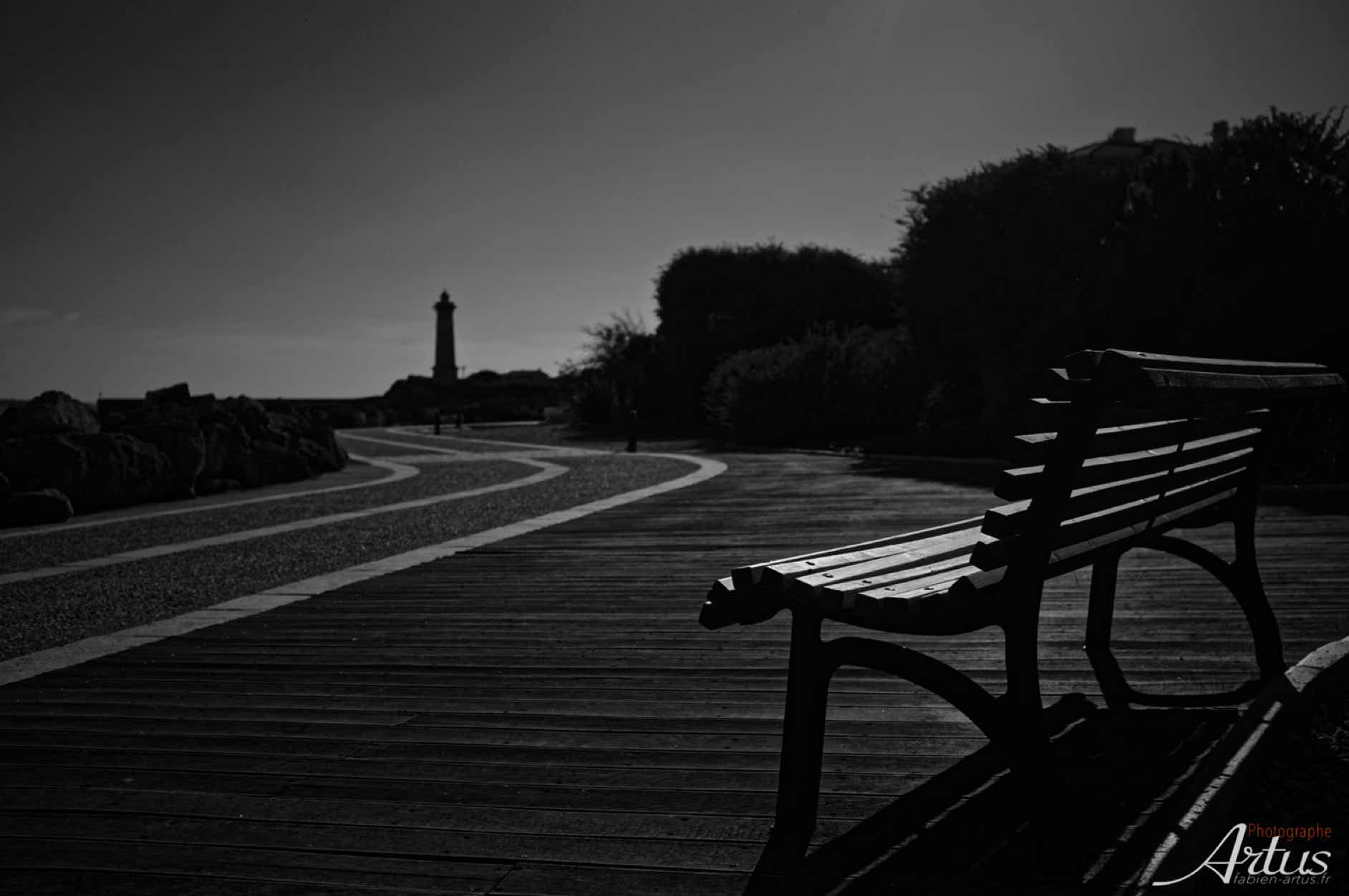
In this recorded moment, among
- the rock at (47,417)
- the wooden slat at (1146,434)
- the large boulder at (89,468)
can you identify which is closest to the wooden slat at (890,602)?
the wooden slat at (1146,434)

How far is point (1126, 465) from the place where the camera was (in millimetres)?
2504

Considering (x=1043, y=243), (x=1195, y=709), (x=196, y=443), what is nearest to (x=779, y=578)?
(x=1195, y=709)

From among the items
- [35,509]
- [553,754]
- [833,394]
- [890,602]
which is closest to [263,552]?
[35,509]

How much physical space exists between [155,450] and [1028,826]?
46.5 feet

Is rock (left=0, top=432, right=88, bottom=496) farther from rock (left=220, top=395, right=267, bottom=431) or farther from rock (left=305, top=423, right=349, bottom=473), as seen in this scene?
rock (left=305, top=423, right=349, bottom=473)

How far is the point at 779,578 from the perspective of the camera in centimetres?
230

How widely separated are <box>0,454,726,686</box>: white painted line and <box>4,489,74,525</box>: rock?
577cm

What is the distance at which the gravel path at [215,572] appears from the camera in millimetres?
5352

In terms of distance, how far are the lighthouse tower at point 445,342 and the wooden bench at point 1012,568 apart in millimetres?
81835

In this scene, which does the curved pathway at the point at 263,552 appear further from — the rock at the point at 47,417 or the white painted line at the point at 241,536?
the rock at the point at 47,417

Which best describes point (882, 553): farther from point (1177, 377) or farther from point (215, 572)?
point (215, 572)

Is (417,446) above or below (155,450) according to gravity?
below

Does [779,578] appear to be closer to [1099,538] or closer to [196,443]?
[1099,538]

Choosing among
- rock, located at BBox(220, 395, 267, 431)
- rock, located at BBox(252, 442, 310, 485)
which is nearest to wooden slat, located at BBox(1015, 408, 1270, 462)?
rock, located at BBox(252, 442, 310, 485)
